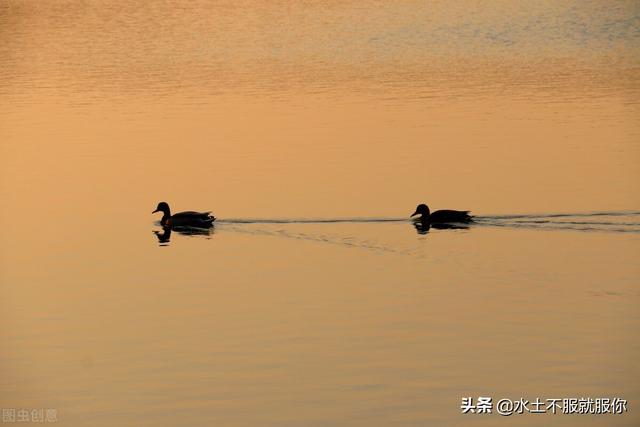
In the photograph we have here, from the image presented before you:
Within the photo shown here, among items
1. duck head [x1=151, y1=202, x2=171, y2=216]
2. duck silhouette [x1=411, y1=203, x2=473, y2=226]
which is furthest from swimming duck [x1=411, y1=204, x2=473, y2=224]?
duck head [x1=151, y1=202, x2=171, y2=216]

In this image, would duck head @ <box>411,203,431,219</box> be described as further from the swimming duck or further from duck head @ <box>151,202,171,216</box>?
duck head @ <box>151,202,171,216</box>

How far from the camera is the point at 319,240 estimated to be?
1091 inches

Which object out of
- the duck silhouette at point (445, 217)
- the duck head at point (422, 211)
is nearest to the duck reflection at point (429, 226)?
the duck silhouette at point (445, 217)

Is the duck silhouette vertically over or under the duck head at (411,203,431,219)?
under

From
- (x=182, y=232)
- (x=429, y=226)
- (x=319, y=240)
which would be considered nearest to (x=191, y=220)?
(x=182, y=232)

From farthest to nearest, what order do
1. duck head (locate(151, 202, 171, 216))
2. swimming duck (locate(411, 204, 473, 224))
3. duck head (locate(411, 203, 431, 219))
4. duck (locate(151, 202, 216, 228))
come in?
1. duck head (locate(151, 202, 171, 216))
2. duck head (locate(411, 203, 431, 219))
3. duck (locate(151, 202, 216, 228))
4. swimming duck (locate(411, 204, 473, 224))

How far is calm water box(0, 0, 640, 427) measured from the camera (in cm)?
1883

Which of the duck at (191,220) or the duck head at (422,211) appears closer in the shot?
the duck at (191,220)

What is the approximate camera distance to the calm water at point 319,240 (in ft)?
61.8

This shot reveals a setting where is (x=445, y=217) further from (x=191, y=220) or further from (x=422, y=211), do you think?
(x=191, y=220)

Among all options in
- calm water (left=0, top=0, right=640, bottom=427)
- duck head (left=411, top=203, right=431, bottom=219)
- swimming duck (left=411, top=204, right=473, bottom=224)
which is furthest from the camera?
duck head (left=411, top=203, right=431, bottom=219)

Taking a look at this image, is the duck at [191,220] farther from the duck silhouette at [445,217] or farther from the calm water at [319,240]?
the duck silhouette at [445,217]

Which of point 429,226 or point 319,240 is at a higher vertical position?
point 429,226

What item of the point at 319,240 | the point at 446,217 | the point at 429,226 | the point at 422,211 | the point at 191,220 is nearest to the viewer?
the point at 319,240
